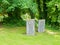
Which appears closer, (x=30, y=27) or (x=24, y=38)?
(x=24, y=38)

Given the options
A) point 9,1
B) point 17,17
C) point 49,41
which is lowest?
point 49,41

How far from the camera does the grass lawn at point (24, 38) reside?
296 inches

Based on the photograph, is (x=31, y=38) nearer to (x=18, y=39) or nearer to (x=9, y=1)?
(x=18, y=39)

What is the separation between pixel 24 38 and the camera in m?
8.12

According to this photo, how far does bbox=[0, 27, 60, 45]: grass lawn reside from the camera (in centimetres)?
751

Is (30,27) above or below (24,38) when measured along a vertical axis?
above

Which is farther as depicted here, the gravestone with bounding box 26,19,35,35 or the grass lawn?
the gravestone with bounding box 26,19,35,35

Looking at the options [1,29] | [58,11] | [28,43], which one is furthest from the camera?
[58,11]

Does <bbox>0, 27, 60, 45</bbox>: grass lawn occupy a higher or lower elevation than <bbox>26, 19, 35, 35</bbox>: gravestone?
lower

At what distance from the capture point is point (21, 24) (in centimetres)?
1099

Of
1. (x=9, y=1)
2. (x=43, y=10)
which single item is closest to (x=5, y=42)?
(x=9, y=1)

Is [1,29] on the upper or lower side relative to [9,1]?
lower

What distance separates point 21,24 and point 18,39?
3.13 meters

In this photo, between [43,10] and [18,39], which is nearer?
[18,39]
